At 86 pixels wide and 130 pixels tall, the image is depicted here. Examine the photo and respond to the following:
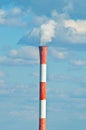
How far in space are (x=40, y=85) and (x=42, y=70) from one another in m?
0.71

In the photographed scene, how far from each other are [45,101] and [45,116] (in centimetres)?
72

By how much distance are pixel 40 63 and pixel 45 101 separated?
1.81m

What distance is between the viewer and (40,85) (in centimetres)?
5972

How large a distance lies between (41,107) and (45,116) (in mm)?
507

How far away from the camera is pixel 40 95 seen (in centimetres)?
5988

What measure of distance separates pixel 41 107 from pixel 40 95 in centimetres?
61

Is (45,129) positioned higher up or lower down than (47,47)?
lower down

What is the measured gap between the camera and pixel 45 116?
59.8m

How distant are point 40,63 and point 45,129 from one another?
3144mm

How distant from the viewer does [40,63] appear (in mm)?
59750

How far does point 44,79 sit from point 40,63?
780mm

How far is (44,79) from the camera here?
196 ft

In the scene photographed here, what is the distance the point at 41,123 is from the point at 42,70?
250cm
